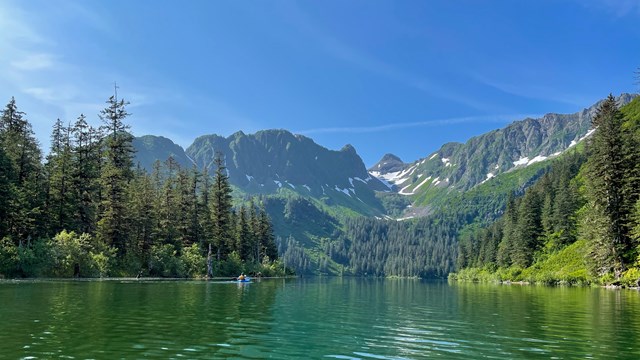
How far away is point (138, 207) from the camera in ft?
279

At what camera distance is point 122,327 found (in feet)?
69.5

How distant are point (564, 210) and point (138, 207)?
9387 cm

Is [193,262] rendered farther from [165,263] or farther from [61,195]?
[61,195]

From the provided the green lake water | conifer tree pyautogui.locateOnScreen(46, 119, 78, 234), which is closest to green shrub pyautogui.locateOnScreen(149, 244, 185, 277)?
conifer tree pyautogui.locateOnScreen(46, 119, 78, 234)

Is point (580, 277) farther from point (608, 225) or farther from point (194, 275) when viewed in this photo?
point (194, 275)

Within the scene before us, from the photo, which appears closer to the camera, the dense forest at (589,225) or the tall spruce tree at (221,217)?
the dense forest at (589,225)

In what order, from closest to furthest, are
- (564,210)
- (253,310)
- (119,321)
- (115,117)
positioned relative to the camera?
(119,321)
(253,310)
(115,117)
(564,210)

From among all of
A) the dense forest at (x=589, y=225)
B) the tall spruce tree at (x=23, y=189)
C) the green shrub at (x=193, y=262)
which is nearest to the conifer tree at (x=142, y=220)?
the green shrub at (x=193, y=262)

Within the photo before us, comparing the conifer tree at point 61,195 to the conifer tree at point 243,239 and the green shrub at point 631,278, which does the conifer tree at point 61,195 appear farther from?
the green shrub at point 631,278

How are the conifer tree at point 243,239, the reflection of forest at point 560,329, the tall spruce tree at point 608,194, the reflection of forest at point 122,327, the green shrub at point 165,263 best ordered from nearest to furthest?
the reflection of forest at point 122,327
the reflection of forest at point 560,329
the tall spruce tree at point 608,194
the green shrub at point 165,263
the conifer tree at point 243,239

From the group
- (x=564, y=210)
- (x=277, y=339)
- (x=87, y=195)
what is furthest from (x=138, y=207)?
(x=564, y=210)

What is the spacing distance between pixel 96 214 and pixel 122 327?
6732 cm

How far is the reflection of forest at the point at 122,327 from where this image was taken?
16188mm

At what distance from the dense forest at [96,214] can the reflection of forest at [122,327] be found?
3532 cm
